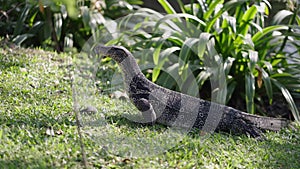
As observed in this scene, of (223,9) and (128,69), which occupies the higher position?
(223,9)

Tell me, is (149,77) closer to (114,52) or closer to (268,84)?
(268,84)

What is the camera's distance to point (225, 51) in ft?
20.1

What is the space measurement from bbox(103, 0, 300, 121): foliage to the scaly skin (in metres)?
0.85

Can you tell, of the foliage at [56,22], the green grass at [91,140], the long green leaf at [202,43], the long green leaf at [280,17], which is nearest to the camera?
the green grass at [91,140]

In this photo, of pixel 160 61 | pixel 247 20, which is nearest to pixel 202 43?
pixel 160 61

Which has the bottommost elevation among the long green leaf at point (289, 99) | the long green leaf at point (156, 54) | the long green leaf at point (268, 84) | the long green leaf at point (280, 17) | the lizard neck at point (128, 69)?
the long green leaf at point (289, 99)

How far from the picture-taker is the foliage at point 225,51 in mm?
5785

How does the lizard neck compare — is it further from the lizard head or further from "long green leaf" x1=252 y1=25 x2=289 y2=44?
"long green leaf" x1=252 y1=25 x2=289 y2=44

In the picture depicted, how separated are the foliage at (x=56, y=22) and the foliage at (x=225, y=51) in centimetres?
101

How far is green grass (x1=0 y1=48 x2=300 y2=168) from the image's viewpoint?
11.6 feet

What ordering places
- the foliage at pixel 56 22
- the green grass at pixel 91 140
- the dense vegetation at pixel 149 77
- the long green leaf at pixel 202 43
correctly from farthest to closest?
the foliage at pixel 56 22, the long green leaf at pixel 202 43, the dense vegetation at pixel 149 77, the green grass at pixel 91 140

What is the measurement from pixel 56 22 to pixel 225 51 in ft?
8.72

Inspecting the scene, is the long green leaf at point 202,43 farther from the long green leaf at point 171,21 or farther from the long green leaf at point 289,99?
the long green leaf at point 289,99

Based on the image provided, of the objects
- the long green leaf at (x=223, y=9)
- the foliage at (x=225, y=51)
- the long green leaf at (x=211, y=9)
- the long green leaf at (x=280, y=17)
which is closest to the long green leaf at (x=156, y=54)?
the foliage at (x=225, y=51)
